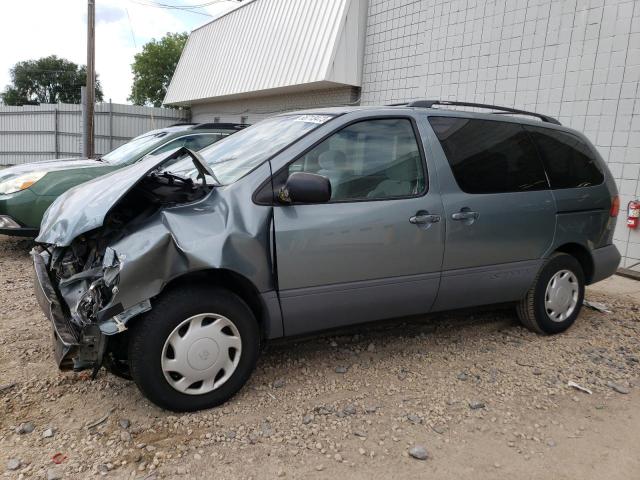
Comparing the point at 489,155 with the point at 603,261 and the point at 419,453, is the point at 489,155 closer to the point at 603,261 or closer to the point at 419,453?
the point at 603,261

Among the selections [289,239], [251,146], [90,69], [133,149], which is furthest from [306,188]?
[90,69]

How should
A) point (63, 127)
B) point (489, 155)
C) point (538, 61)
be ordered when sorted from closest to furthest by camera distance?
point (489, 155) → point (538, 61) → point (63, 127)

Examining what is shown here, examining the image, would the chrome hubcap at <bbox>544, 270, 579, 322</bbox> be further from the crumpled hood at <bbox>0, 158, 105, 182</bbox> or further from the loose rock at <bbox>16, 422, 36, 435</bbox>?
the crumpled hood at <bbox>0, 158, 105, 182</bbox>

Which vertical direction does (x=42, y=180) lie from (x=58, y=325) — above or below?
above

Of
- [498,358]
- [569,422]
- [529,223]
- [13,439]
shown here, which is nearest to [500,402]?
[569,422]

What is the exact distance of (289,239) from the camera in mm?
2904

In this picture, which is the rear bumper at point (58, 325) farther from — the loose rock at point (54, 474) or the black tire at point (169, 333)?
the loose rock at point (54, 474)

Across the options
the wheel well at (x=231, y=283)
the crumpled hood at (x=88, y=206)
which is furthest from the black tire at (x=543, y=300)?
the crumpled hood at (x=88, y=206)

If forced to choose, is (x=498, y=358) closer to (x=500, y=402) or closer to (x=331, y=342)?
(x=500, y=402)

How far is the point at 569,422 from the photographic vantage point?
9.77 feet

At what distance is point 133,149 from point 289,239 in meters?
4.86

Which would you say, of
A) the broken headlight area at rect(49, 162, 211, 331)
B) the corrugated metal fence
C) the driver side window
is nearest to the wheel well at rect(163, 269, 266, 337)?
the broken headlight area at rect(49, 162, 211, 331)

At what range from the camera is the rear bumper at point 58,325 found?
258cm

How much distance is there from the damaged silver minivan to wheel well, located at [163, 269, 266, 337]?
1cm
